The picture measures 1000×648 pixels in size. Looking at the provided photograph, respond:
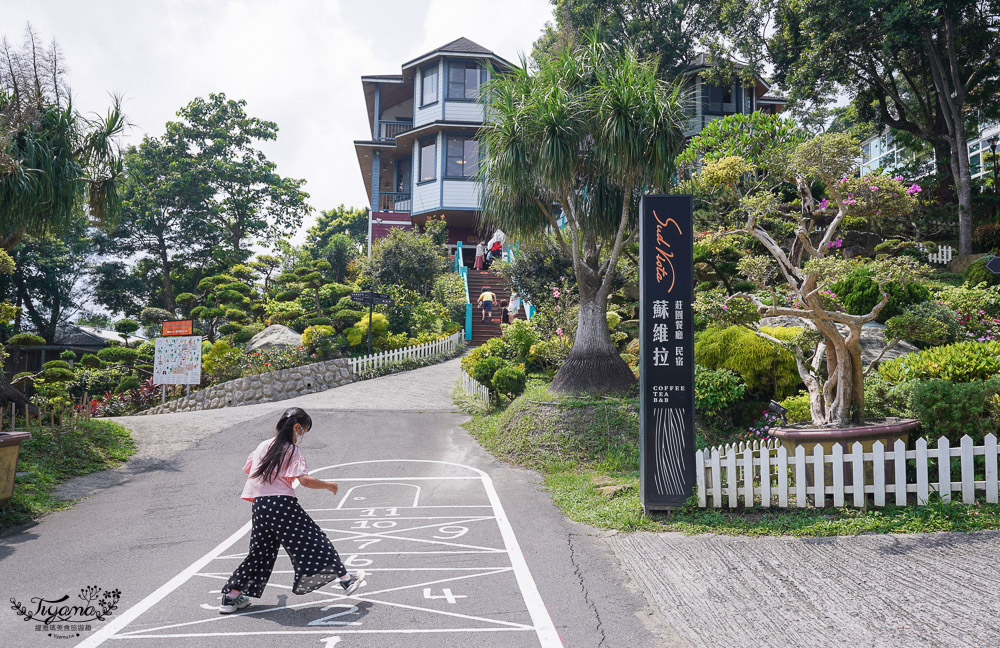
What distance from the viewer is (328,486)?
500 cm

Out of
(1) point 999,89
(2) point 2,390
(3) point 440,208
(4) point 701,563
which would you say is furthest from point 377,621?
(3) point 440,208

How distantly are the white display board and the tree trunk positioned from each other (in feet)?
37.6

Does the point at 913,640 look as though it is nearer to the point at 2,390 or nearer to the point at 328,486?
the point at 328,486

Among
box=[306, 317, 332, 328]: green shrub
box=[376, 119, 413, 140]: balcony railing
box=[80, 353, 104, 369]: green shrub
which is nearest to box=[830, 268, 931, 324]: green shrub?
box=[306, 317, 332, 328]: green shrub

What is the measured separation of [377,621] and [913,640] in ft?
11.9

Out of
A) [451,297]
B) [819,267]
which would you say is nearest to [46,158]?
[819,267]

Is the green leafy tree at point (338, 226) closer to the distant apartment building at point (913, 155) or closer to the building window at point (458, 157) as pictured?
the building window at point (458, 157)

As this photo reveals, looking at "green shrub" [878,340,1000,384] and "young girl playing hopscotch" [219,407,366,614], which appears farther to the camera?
"green shrub" [878,340,1000,384]

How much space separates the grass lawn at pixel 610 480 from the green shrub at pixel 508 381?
40 centimetres

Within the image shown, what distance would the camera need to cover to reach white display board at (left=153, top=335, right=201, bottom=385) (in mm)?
18109

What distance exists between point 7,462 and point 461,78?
91.2 ft

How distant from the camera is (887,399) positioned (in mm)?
8516

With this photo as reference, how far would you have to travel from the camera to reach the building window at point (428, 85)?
31766mm

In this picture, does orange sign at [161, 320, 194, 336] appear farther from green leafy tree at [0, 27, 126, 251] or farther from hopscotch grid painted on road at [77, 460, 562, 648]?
hopscotch grid painted on road at [77, 460, 562, 648]
